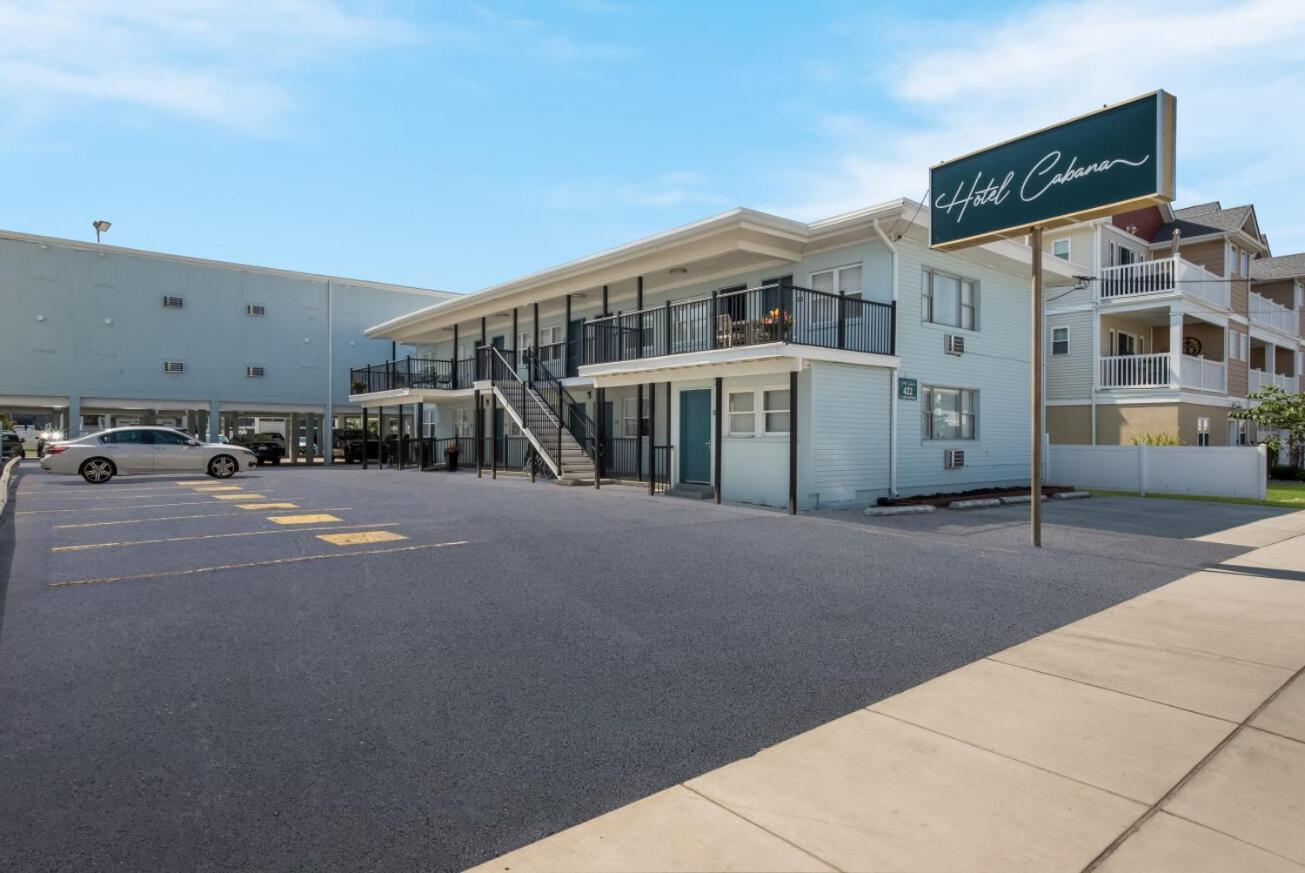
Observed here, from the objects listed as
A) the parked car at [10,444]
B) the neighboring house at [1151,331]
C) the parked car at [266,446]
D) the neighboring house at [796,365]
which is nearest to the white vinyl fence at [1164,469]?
the neighboring house at [1151,331]

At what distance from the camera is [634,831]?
297 cm

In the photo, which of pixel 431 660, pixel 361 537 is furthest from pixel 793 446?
pixel 431 660

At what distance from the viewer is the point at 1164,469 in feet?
63.0

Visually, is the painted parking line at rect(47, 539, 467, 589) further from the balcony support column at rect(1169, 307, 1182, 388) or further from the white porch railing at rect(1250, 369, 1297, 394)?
the white porch railing at rect(1250, 369, 1297, 394)

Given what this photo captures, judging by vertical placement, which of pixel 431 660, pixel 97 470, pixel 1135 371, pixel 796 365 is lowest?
pixel 431 660

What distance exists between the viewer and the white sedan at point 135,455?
60.3 ft

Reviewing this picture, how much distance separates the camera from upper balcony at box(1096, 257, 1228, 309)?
70.0 ft

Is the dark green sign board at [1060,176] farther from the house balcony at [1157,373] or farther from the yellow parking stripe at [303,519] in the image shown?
the house balcony at [1157,373]

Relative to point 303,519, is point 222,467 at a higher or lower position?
higher

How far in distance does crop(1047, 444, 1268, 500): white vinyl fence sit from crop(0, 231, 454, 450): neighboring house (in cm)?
2979

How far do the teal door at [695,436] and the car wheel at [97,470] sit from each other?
49.5 feet

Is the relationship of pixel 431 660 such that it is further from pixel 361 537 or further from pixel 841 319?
pixel 841 319

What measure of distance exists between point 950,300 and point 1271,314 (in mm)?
20605

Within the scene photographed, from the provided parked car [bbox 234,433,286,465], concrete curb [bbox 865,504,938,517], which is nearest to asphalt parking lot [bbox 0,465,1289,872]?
concrete curb [bbox 865,504,938,517]
